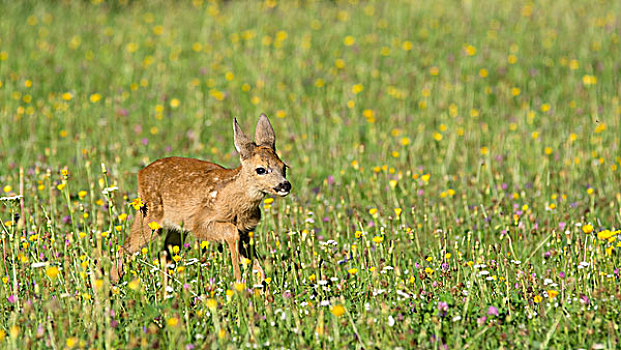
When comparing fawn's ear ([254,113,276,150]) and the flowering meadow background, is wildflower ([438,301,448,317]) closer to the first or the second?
the flowering meadow background

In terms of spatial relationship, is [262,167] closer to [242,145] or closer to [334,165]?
[242,145]

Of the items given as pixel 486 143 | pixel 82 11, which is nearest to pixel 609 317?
pixel 486 143

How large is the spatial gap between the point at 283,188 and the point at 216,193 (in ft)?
2.17

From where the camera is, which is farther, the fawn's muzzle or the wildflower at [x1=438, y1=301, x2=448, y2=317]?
the fawn's muzzle

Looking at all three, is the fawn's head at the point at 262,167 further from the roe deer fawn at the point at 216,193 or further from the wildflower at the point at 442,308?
the wildflower at the point at 442,308

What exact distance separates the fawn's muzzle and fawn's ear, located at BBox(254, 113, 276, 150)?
42 centimetres

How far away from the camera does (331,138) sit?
28.1ft

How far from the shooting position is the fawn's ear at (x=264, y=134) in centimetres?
538

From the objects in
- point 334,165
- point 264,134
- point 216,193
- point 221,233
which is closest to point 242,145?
point 264,134

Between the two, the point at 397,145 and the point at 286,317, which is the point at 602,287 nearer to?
the point at 286,317

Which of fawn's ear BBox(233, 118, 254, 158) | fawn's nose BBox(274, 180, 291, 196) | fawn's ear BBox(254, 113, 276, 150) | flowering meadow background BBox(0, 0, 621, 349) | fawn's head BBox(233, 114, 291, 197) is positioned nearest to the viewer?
flowering meadow background BBox(0, 0, 621, 349)

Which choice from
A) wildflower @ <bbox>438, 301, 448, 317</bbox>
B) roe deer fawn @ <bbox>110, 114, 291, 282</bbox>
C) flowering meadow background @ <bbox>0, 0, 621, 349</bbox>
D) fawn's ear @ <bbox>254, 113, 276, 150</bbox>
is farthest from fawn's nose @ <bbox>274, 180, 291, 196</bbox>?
wildflower @ <bbox>438, 301, 448, 317</bbox>

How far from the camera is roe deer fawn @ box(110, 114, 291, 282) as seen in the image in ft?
16.9

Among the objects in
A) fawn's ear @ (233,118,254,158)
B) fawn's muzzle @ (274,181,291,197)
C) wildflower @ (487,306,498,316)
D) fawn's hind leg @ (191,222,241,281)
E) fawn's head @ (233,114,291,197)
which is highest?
fawn's ear @ (233,118,254,158)
